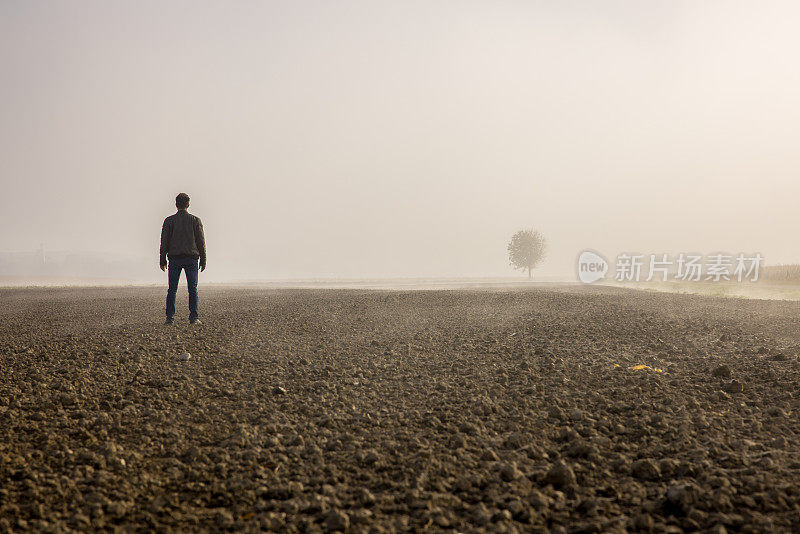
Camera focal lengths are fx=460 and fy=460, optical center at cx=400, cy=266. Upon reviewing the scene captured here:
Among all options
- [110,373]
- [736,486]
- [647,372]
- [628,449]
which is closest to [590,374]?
[647,372]

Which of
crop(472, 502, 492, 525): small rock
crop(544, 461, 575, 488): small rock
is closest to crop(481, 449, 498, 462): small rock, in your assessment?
crop(544, 461, 575, 488): small rock

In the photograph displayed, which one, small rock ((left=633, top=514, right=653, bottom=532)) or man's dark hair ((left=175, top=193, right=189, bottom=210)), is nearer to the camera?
small rock ((left=633, top=514, right=653, bottom=532))

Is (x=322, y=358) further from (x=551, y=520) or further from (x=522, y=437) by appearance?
(x=551, y=520)

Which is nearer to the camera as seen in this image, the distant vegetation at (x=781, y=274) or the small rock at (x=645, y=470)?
the small rock at (x=645, y=470)

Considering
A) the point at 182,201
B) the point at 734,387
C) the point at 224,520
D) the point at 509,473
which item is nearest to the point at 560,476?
the point at 509,473

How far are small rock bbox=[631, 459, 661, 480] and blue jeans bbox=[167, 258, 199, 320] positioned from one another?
350 inches

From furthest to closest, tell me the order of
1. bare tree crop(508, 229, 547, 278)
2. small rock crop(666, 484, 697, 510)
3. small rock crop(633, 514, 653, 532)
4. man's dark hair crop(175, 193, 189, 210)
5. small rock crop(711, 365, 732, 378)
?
1. bare tree crop(508, 229, 547, 278)
2. man's dark hair crop(175, 193, 189, 210)
3. small rock crop(711, 365, 732, 378)
4. small rock crop(666, 484, 697, 510)
5. small rock crop(633, 514, 653, 532)

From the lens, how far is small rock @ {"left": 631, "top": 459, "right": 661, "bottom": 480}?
2.99 metres

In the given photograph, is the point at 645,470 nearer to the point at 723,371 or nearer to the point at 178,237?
the point at 723,371

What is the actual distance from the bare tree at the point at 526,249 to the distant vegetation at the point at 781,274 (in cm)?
4211

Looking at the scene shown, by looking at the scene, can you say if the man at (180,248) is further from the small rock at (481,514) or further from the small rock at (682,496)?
the small rock at (682,496)

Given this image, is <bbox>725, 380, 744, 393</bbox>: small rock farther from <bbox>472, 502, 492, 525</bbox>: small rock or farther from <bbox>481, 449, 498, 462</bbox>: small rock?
<bbox>472, 502, 492, 525</bbox>: small rock

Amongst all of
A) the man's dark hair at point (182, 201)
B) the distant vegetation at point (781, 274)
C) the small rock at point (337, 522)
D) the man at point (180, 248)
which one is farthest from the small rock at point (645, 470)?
the distant vegetation at point (781, 274)

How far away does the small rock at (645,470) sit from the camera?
2994mm
